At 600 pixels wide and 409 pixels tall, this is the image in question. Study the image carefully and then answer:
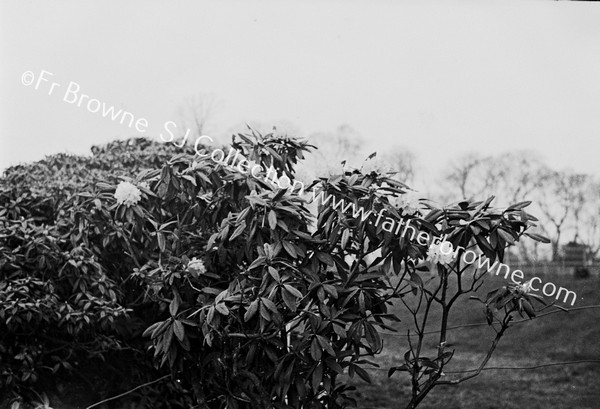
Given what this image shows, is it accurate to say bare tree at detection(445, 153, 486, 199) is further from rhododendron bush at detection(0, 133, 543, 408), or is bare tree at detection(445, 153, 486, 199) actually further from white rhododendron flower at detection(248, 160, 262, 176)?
white rhododendron flower at detection(248, 160, 262, 176)

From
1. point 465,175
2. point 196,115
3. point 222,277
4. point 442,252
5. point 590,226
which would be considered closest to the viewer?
point 442,252

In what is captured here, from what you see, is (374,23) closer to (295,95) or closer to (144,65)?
(295,95)

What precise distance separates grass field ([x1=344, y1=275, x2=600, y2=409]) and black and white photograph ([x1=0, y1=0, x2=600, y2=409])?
1 cm

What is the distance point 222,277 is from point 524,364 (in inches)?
71.2

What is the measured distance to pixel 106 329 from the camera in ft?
9.64

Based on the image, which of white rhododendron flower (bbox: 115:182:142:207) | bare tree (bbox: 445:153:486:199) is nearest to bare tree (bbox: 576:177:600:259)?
bare tree (bbox: 445:153:486:199)

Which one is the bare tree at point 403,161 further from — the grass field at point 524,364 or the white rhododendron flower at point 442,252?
the white rhododendron flower at point 442,252

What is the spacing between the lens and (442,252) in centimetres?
231

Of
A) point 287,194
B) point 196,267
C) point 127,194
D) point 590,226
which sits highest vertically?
point 590,226

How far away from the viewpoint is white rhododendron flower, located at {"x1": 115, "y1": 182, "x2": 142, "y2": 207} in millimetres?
2543

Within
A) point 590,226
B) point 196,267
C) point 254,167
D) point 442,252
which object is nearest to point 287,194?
point 254,167

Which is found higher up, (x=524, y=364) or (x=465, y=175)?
(x=465, y=175)

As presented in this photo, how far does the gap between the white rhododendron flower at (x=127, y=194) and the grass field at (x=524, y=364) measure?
1.77 metres

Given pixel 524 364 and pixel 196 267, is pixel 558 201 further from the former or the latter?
pixel 196 267
